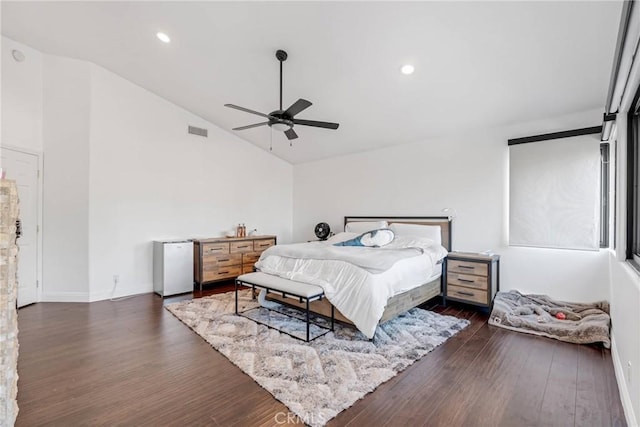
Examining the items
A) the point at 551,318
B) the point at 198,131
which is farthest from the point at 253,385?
the point at 198,131

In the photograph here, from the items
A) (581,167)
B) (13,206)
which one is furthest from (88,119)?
(581,167)

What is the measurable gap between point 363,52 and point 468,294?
326 centimetres

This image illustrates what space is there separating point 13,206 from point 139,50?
3.23 metres

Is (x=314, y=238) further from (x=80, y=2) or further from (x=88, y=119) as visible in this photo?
(x=80, y=2)

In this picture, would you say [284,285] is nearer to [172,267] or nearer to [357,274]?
[357,274]

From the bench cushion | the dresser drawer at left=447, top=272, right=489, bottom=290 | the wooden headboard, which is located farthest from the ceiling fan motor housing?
the dresser drawer at left=447, top=272, right=489, bottom=290

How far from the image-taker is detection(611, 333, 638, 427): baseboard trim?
1.71 m

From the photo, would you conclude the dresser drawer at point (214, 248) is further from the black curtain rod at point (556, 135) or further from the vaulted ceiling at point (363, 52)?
the black curtain rod at point (556, 135)

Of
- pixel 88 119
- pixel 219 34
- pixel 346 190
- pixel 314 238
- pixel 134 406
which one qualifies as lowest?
pixel 134 406

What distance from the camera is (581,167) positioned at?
11.8ft

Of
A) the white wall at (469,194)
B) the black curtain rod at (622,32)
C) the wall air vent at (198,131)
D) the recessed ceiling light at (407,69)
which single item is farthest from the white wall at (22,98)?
the black curtain rod at (622,32)

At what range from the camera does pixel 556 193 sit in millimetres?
3756

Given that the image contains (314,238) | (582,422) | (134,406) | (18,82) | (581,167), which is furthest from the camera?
(314,238)

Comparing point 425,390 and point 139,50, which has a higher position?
point 139,50
